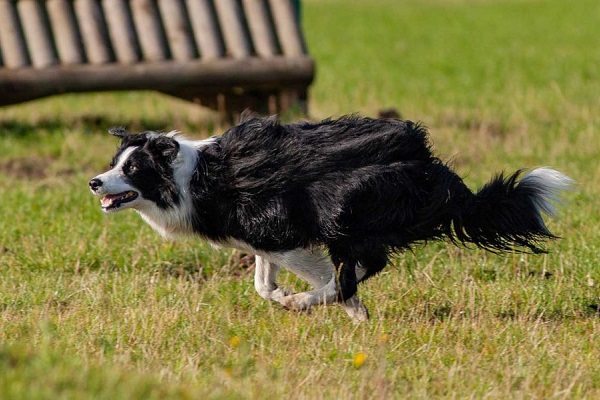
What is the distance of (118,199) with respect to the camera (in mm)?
6188

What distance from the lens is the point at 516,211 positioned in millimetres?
6371

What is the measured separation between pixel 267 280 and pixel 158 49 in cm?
618

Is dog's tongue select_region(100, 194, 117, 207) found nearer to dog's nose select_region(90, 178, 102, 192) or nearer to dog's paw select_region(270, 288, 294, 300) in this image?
dog's nose select_region(90, 178, 102, 192)

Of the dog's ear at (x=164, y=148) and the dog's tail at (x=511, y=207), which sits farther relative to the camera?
the dog's tail at (x=511, y=207)

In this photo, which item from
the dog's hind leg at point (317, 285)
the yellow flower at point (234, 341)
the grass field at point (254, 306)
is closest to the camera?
the grass field at point (254, 306)

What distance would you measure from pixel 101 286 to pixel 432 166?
2128mm

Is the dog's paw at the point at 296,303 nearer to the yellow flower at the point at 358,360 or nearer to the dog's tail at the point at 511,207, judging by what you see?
the yellow flower at the point at 358,360

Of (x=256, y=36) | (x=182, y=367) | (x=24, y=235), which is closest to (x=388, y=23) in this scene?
(x=256, y=36)

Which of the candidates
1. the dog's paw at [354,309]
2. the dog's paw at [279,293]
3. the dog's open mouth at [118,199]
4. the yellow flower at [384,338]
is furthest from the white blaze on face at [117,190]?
the yellow flower at [384,338]

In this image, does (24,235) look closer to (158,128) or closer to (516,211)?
(516,211)

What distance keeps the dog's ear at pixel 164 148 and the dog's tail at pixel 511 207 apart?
5.26ft

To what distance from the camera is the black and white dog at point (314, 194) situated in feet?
20.1

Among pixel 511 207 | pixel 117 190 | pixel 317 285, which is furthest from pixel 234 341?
pixel 511 207

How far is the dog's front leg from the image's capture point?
21.6 ft
